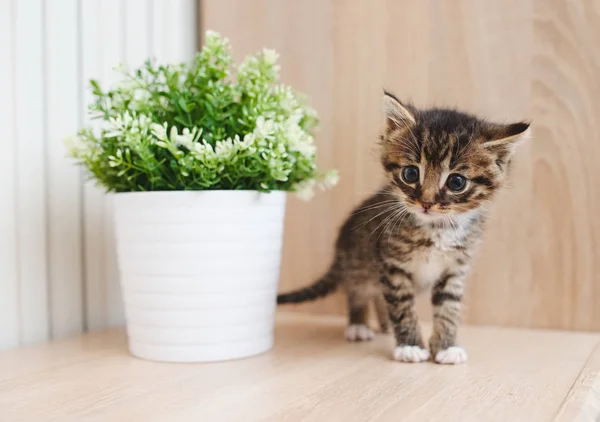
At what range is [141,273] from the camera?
101cm

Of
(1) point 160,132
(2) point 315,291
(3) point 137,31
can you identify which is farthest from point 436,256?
(3) point 137,31

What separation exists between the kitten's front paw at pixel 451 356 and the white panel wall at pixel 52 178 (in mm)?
690

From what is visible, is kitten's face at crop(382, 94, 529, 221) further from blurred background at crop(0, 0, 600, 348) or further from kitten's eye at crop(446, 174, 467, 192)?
blurred background at crop(0, 0, 600, 348)

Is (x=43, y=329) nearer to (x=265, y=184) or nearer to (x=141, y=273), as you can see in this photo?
(x=141, y=273)

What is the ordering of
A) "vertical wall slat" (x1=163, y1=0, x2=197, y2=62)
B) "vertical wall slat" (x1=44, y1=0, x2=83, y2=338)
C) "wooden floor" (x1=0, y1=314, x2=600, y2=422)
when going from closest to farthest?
1. "wooden floor" (x1=0, y1=314, x2=600, y2=422)
2. "vertical wall slat" (x1=44, y1=0, x2=83, y2=338)
3. "vertical wall slat" (x1=163, y1=0, x2=197, y2=62)

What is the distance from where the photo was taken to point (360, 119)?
4.56ft

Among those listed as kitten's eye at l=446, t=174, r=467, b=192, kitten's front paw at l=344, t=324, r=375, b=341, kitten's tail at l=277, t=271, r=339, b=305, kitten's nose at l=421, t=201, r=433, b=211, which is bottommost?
kitten's front paw at l=344, t=324, r=375, b=341

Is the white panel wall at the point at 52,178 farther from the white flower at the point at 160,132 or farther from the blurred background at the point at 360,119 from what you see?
the white flower at the point at 160,132

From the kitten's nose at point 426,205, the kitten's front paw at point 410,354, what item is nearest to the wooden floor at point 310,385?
the kitten's front paw at point 410,354

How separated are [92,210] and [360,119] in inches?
23.7

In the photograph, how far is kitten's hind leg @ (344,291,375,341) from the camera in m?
1.21

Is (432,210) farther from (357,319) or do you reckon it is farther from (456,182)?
(357,319)

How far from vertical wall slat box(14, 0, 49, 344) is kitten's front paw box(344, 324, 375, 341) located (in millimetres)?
577

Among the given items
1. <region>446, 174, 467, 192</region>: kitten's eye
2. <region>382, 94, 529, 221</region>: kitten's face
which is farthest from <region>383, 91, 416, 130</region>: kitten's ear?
<region>446, 174, 467, 192</region>: kitten's eye
